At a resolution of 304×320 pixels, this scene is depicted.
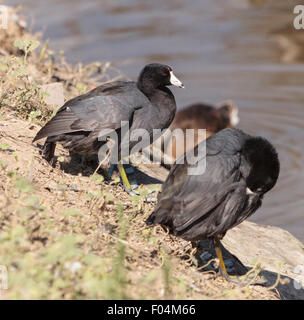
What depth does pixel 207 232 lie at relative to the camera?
3943 millimetres

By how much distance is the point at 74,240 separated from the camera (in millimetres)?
3115

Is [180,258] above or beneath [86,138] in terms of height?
beneath

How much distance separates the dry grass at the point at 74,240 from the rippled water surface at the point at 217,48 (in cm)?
312

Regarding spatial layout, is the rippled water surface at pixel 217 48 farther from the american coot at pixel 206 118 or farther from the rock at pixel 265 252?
the rock at pixel 265 252

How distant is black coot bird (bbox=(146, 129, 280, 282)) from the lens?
3898 millimetres

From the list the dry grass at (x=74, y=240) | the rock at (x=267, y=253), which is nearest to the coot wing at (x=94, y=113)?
the dry grass at (x=74, y=240)

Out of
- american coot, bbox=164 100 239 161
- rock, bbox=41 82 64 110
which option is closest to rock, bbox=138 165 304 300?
rock, bbox=41 82 64 110

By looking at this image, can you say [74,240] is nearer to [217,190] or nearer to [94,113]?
[217,190]

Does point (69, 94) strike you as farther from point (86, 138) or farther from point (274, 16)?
point (274, 16)
